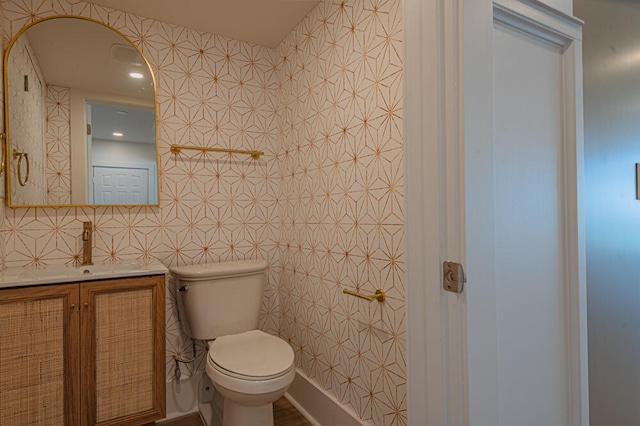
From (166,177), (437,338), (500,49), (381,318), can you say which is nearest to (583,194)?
(500,49)

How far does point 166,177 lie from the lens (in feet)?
6.59

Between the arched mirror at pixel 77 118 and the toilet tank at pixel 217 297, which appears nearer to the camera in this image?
the arched mirror at pixel 77 118

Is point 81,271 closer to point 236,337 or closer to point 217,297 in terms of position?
point 217,297

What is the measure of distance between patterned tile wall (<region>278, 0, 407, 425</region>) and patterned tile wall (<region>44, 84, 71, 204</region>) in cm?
116

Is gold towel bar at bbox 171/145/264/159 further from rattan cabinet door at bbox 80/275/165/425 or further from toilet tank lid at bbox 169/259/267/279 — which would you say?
rattan cabinet door at bbox 80/275/165/425

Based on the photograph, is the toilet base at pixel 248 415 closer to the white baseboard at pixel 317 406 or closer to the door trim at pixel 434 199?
the white baseboard at pixel 317 406

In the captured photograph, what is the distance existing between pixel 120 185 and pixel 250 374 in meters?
1.22

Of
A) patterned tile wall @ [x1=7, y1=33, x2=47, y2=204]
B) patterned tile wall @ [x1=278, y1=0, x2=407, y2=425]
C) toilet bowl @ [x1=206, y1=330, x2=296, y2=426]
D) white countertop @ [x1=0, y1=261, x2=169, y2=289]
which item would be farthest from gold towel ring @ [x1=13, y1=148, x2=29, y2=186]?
patterned tile wall @ [x1=278, y1=0, x2=407, y2=425]

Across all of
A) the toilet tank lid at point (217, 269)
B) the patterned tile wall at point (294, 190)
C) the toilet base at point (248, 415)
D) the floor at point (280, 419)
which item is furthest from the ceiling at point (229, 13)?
the floor at point (280, 419)

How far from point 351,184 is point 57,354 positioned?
1.41m

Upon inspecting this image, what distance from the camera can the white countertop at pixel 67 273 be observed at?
4.51 feet

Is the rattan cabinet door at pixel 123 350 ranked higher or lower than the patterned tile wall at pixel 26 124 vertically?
lower

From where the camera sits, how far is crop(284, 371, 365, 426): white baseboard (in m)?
1.69

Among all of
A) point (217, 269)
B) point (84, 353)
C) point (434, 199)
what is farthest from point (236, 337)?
point (434, 199)
